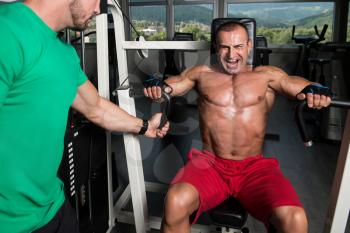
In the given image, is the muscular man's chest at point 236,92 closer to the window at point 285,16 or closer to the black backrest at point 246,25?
the black backrest at point 246,25

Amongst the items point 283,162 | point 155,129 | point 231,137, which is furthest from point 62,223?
point 283,162

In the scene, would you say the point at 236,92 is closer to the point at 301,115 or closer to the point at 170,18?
the point at 301,115

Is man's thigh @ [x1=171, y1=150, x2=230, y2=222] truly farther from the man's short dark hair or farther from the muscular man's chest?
the man's short dark hair

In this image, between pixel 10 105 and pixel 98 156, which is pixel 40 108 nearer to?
pixel 10 105

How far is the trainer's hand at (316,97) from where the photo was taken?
1306 millimetres

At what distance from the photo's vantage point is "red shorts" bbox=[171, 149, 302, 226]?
4.50ft

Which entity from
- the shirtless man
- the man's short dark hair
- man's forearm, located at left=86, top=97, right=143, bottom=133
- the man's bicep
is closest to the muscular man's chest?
the shirtless man

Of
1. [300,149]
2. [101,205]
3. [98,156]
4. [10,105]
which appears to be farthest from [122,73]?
[300,149]

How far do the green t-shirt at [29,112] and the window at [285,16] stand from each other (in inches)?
217

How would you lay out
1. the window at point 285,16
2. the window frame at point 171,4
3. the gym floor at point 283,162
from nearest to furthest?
the gym floor at point 283,162
the window at point 285,16
the window frame at point 171,4

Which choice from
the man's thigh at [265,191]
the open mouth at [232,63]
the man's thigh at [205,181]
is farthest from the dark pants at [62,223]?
the open mouth at [232,63]

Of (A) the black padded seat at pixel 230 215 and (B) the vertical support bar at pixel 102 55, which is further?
(B) the vertical support bar at pixel 102 55

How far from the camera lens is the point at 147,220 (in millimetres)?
1831

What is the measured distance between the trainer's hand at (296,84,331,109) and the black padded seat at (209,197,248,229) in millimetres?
557
